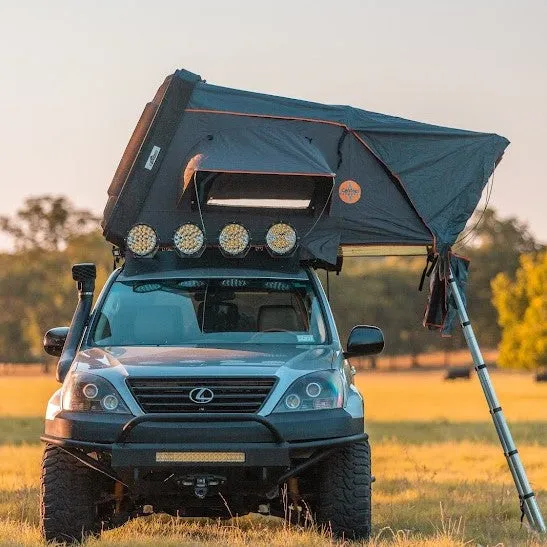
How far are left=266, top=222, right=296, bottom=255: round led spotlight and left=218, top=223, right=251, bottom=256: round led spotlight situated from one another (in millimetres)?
178

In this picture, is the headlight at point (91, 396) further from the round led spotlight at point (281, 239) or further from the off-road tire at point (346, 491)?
the round led spotlight at point (281, 239)

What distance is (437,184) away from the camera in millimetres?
12258

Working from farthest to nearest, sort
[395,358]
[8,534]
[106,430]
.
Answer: [395,358] < [8,534] < [106,430]

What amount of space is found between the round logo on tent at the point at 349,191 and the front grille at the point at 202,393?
8.97 ft

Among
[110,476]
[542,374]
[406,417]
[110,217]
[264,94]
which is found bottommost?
[110,476]

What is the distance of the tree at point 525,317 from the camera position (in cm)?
7869

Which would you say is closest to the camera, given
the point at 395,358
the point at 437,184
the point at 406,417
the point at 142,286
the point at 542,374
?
the point at 142,286

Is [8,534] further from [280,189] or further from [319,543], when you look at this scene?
[280,189]

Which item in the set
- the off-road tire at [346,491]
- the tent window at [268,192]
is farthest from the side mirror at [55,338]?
the off-road tire at [346,491]

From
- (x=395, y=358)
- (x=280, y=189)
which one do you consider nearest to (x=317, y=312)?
(x=280, y=189)

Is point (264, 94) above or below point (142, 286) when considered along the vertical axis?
above

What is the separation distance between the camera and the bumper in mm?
9273

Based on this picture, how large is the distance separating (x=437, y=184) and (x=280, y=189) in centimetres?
164

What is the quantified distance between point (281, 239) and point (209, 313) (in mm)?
803
